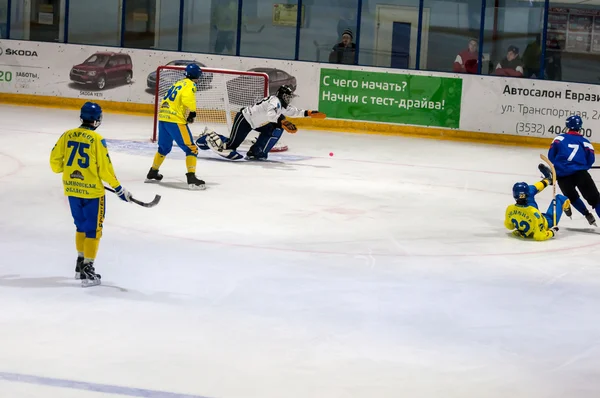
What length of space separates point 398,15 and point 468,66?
1880mm

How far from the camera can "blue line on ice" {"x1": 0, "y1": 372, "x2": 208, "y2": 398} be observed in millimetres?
4906

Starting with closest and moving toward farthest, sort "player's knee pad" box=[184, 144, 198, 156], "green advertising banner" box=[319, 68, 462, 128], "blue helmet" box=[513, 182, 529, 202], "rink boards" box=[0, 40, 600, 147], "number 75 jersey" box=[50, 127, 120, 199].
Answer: "number 75 jersey" box=[50, 127, 120, 199] → "blue helmet" box=[513, 182, 529, 202] → "player's knee pad" box=[184, 144, 198, 156] → "rink boards" box=[0, 40, 600, 147] → "green advertising banner" box=[319, 68, 462, 128]

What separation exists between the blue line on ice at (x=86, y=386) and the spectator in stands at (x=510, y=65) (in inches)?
515

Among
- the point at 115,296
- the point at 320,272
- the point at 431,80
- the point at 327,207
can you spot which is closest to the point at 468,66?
the point at 431,80

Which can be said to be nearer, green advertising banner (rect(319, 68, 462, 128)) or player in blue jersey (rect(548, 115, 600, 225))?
player in blue jersey (rect(548, 115, 600, 225))

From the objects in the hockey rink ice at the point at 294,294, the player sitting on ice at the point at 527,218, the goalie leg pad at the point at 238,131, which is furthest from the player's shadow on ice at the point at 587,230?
the goalie leg pad at the point at 238,131

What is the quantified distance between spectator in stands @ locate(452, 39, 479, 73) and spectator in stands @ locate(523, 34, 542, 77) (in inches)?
32.6

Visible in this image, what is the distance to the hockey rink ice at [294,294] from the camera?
17.5 ft

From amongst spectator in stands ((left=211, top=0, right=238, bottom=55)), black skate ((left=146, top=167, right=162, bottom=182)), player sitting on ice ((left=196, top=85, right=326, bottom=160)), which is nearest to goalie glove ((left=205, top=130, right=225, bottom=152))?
player sitting on ice ((left=196, top=85, right=326, bottom=160))

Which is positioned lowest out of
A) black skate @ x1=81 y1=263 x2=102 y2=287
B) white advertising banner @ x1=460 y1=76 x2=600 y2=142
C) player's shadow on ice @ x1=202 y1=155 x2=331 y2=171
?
black skate @ x1=81 y1=263 x2=102 y2=287

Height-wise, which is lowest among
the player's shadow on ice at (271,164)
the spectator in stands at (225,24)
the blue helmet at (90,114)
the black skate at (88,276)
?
the black skate at (88,276)

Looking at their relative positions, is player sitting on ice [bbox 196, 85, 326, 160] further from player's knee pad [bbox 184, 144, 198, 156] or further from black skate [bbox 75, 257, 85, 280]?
black skate [bbox 75, 257, 85, 280]

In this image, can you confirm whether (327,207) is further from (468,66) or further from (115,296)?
(468,66)

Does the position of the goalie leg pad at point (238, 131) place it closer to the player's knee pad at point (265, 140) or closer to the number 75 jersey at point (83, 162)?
the player's knee pad at point (265, 140)
